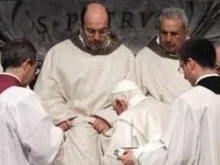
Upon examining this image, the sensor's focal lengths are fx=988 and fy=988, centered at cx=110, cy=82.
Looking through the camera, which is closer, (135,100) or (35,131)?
(35,131)

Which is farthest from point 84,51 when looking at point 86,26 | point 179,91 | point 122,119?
point 122,119

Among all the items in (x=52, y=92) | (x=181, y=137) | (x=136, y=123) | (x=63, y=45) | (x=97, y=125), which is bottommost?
(x=97, y=125)

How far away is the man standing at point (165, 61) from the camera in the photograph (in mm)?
7836

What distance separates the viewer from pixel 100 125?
7512mm

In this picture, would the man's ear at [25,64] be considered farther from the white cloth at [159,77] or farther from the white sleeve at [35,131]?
the white cloth at [159,77]

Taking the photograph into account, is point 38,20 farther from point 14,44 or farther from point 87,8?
point 14,44

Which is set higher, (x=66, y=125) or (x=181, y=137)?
(x=181, y=137)

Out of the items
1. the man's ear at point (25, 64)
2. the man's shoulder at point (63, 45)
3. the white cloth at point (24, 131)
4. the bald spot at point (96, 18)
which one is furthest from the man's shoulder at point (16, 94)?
the man's shoulder at point (63, 45)

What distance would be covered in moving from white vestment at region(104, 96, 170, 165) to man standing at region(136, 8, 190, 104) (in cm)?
96

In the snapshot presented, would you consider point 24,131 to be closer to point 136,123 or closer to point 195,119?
point 195,119

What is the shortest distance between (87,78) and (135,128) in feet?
4.33

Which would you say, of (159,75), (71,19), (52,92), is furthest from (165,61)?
(71,19)

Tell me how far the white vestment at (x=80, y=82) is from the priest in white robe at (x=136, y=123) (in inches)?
22.5

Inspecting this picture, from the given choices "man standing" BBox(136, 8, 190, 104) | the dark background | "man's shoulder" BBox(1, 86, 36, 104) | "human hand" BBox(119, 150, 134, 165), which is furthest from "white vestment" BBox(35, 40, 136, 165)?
"man's shoulder" BBox(1, 86, 36, 104)
